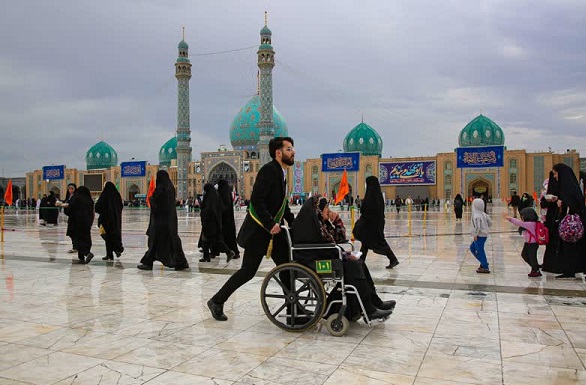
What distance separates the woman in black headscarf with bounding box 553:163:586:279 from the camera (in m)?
5.09

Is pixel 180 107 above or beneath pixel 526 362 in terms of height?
above

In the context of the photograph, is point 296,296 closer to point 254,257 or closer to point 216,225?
point 254,257

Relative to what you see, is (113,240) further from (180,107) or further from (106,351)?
(180,107)

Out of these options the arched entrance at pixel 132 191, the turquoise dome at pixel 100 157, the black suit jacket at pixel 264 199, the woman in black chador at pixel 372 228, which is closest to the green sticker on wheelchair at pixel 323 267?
the black suit jacket at pixel 264 199

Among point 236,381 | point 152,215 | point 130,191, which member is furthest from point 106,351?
point 130,191

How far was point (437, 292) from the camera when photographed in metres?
4.48

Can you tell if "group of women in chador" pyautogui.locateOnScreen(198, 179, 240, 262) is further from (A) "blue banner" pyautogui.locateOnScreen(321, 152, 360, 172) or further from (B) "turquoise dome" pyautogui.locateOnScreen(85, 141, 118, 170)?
(B) "turquoise dome" pyautogui.locateOnScreen(85, 141, 118, 170)

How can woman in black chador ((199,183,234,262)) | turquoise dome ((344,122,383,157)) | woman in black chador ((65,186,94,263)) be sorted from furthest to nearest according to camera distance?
turquoise dome ((344,122,383,157)) → woman in black chador ((199,183,234,262)) → woman in black chador ((65,186,94,263))

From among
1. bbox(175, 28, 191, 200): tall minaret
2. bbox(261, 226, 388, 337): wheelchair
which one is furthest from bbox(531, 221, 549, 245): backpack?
bbox(175, 28, 191, 200): tall minaret

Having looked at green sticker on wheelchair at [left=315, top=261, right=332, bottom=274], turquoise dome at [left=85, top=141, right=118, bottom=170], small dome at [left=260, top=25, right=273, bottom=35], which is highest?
small dome at [left=260, top=25, right=273, bottom=35]

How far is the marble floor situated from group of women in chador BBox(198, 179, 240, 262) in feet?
4.72

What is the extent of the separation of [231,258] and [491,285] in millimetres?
3541

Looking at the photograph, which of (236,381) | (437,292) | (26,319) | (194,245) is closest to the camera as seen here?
(236,381)

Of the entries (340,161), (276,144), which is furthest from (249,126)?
A: (276,144)
